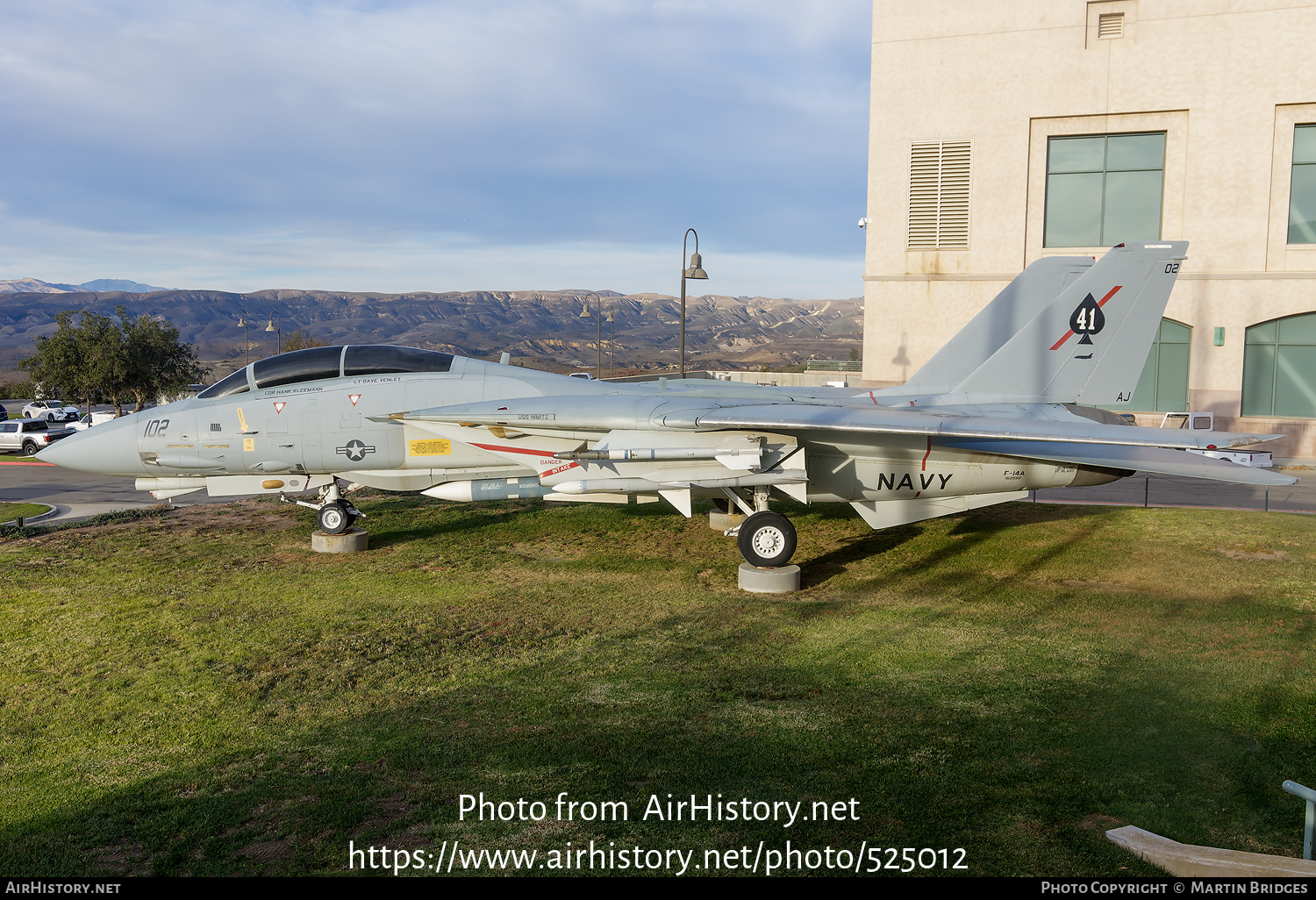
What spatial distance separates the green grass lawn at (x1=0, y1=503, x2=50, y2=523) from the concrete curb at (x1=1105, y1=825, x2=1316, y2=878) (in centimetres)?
1935

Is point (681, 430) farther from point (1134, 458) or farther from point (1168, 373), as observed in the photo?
point (1168, 373)

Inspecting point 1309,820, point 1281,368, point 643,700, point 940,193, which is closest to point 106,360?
point 940,193

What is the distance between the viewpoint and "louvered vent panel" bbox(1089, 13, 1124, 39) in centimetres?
2550

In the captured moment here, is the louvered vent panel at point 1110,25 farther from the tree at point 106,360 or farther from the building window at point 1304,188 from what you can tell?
the tree at point 106,360

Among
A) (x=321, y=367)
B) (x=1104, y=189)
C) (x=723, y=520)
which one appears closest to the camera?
(x=321, y=367)

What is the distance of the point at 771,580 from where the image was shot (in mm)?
10578

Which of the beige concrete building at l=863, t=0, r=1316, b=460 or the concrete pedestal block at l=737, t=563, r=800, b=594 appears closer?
the concrete pedestal block at l=737, t=563, r=800, b=594

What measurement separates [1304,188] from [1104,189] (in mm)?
5389

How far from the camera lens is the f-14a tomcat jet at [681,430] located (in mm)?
10633

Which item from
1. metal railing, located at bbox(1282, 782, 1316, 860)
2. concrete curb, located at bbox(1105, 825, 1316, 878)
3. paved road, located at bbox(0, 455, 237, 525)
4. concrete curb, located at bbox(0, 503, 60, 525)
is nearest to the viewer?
concrete curb, located at bbox(1105, 825, 1316, 878)

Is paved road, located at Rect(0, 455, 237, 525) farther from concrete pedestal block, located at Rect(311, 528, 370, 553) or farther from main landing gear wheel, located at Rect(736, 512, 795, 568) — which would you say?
main landing gear wheel, located at Rect(736, 512, 795, 568)

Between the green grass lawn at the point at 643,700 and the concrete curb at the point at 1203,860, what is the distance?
4.6 inches

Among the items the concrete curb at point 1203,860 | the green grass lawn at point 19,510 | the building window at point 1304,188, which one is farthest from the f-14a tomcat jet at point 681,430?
the building window at point 1304,188

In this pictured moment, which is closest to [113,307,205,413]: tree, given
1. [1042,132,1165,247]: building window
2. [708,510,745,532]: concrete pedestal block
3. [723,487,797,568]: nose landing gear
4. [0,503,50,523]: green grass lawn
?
[0,503,50,523]: green grass lawn
